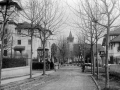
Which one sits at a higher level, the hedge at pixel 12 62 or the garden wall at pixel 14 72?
the hedge at pixel 12 62

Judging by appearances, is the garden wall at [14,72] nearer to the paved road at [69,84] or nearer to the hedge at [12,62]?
the hedge at [12,62]

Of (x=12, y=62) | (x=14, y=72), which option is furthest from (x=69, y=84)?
(x=12, y=62)

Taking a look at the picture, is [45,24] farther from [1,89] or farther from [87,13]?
[1,89]

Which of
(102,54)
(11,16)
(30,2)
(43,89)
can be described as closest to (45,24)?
(30,2)

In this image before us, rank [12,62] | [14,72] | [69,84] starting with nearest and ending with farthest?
1. [69,84]
2. [14,72]
3. [12,62]

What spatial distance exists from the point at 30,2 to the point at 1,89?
35.7 ft

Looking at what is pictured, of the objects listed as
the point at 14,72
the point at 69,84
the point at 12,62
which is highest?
the point at 12,62

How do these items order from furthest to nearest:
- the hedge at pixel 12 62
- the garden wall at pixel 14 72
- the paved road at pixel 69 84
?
the hedge at pixel 12 62
the garden wall at pixel 14 72
the paved road at pixel 69 84

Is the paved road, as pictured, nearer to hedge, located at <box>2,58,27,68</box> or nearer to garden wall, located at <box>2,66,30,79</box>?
garden wall, located at <box>2,66,30,79</box>

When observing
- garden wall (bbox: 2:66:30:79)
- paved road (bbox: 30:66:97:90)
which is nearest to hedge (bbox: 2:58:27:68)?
garden wall (bbox: 2:66:30:79)

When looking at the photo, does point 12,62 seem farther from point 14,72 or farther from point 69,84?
point 69,84

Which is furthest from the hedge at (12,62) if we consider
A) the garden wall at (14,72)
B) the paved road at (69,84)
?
the paved road at (69,84)

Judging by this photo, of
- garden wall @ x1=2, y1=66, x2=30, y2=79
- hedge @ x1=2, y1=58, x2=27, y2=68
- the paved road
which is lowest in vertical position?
the paved road

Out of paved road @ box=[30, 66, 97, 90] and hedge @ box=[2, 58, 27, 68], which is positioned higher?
hedge @ box=[2, 58, 27, 68]
